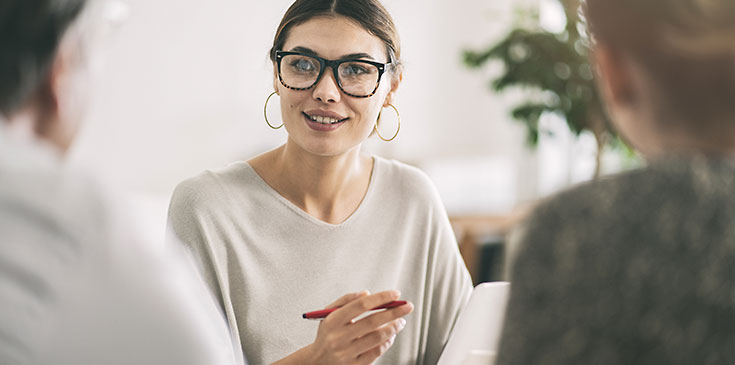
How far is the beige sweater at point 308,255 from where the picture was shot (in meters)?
1.47

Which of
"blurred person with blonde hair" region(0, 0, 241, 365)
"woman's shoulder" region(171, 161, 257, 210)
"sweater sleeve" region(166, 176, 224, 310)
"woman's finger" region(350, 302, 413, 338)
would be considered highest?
"blurred person with blonde hair" region(0, 0, 241, 365)

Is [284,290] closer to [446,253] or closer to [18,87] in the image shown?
[446,253]

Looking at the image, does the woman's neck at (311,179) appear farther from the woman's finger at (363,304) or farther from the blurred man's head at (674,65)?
the blurred man's head at (674,65)

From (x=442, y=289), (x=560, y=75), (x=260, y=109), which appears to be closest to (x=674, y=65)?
(x=442, y=289)

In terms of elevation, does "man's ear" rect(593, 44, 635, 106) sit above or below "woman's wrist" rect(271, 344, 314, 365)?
above

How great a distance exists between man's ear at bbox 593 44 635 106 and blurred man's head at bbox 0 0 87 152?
0.48m

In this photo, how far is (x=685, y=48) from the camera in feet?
2.06

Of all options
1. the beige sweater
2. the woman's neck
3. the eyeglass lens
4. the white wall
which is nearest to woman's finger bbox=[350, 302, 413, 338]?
the beige sweater

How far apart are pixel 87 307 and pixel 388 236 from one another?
109 cm

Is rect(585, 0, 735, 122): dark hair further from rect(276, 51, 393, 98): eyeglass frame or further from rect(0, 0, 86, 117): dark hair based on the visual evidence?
rect(276, 51, 393, 98): eyeglass frame

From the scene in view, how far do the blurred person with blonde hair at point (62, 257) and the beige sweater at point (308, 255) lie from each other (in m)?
0.81

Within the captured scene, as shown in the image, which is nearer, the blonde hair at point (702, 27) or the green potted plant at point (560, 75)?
the blonde hair at point (702, 27)

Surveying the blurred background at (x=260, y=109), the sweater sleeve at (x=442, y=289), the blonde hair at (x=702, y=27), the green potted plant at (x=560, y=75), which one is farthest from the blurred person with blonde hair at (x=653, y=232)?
the green potted plant at (x=560, y=75)

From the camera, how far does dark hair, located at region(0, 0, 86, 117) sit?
0.62m
